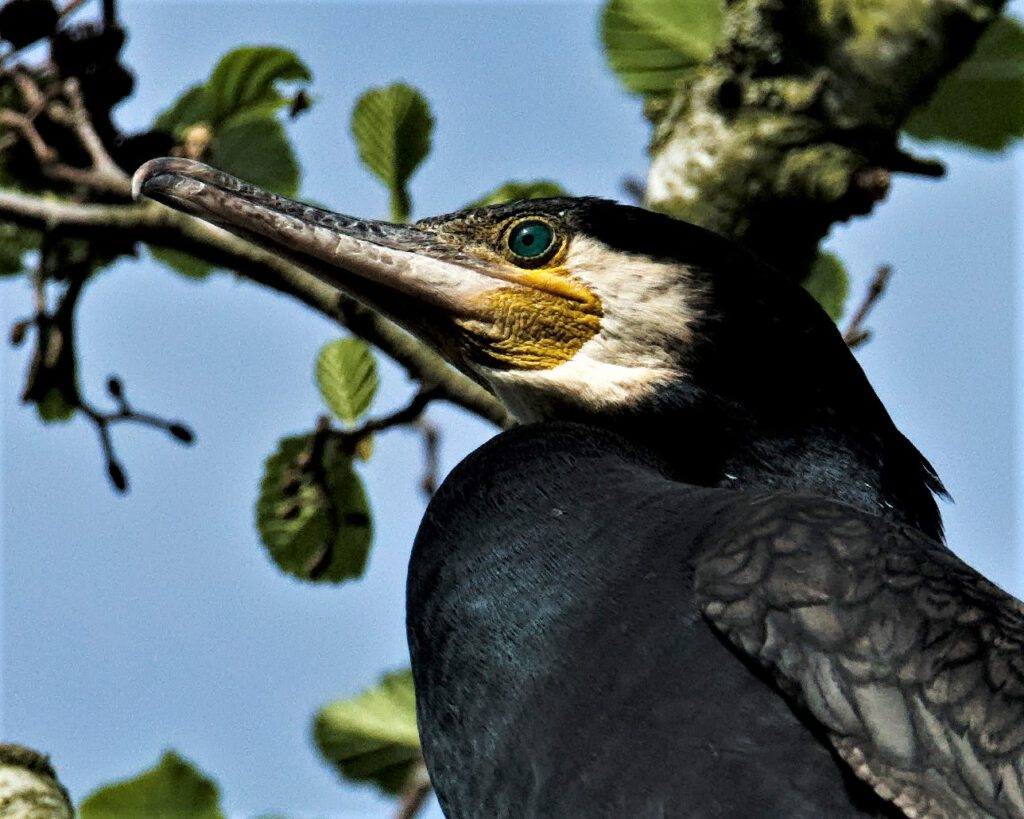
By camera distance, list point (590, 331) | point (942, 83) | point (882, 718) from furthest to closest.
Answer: point (942, 83)
point (590, 331)
point (882, 718)

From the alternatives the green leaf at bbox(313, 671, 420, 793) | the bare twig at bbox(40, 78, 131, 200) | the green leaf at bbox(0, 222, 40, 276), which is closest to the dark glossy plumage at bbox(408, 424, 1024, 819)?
the green leaf at bbox(313, 671, 420, 793)

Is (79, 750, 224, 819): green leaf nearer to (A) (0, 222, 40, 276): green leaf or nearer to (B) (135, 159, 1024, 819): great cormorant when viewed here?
(B) (135, 159, 1024, 819): great cormorant

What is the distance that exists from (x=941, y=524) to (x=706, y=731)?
52.0 inches

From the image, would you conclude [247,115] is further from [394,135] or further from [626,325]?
[626,325]

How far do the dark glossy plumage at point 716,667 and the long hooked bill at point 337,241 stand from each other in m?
0.99

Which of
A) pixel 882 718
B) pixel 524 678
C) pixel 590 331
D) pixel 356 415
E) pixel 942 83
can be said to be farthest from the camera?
pixel 942 83

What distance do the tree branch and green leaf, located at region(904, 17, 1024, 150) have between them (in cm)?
227

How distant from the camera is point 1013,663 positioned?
3971mm

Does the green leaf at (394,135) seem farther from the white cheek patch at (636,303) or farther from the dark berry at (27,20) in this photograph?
the dark berry at (27,20)

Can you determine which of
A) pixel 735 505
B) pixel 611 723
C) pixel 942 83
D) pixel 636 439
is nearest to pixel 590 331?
pixel 636 439

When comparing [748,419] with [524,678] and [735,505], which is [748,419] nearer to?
A: [735,505]

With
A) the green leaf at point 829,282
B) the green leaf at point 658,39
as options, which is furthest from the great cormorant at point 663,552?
the green leaf at point 658,39

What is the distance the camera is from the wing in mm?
3861

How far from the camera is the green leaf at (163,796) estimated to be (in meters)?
4.93
